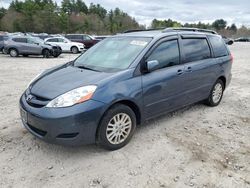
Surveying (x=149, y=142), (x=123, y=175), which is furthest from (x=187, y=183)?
(x=149, y=142)

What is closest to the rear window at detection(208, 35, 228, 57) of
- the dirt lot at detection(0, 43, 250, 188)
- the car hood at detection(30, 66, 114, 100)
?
the dirt lot at detection(0, 43, 250, 188)

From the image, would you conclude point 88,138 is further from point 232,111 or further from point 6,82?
point 6,82

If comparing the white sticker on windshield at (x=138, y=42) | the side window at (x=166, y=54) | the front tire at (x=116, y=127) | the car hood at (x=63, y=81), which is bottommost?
the front tire at (x=116, y=127)

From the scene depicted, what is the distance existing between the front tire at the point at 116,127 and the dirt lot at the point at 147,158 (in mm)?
138

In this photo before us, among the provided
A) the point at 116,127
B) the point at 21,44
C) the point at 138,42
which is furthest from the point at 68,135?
the point at 21,44

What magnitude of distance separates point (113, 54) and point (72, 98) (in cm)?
133

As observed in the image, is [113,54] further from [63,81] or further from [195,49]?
[195,49]

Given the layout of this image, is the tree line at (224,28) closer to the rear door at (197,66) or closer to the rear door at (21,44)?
the rear door at (21,44)

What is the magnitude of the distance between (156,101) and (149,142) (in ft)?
2.11

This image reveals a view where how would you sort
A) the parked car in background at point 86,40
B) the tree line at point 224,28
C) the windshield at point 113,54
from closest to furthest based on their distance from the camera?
the windshield at point 113,54
the parked car in background at point 86,40
the tree line at point 224,28

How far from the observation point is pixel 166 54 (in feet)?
14.7

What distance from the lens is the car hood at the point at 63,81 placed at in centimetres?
356

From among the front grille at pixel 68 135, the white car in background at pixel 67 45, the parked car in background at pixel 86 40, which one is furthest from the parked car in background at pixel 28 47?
the front grille at pixel 68 135

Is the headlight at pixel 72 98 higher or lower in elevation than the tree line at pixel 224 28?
lower
